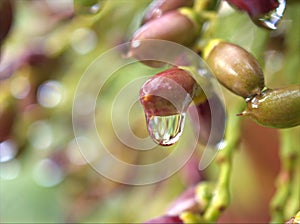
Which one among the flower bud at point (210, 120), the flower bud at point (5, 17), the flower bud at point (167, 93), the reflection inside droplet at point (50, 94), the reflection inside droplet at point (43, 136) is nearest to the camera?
the flower bud at point (167, 93)

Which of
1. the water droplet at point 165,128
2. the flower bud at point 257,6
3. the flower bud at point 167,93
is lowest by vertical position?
the water droplet at point 165,128

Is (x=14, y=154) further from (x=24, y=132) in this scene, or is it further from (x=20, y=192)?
(x=20, y=192)

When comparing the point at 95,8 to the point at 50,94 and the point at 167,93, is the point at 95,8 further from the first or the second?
the point at 50,94

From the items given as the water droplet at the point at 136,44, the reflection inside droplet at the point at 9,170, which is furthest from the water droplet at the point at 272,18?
the reflection inside droplet at the point at 9,170

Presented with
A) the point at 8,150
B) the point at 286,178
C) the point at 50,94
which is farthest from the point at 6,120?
the point at 286,178

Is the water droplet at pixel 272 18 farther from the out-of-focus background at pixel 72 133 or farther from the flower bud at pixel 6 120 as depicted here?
the flower bud at pixel 6 120
